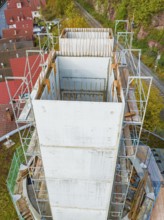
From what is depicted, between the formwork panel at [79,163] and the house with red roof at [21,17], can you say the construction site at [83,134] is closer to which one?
the formwork panel at [79,163]

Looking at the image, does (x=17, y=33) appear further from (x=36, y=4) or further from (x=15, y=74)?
(x=15, y=74)

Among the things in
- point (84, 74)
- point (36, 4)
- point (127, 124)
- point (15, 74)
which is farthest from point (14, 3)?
point (127, 124)

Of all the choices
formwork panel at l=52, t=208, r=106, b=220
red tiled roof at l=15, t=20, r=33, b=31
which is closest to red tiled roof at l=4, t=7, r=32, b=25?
red tiled roof at l=15, t=20, r=33, b=31

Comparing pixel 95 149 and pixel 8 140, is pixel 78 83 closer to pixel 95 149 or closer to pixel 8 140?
pixel 95 149

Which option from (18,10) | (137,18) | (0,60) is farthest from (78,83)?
(18,10)

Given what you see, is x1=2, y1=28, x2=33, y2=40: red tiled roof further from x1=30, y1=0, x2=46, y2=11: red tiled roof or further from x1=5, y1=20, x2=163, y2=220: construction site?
x1=5, y1=20, x2=163, y2=220: construction site

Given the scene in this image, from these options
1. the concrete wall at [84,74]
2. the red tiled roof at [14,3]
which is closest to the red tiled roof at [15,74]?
the concrete wall at [84,74]
